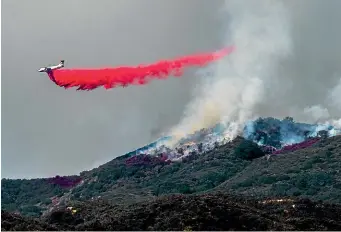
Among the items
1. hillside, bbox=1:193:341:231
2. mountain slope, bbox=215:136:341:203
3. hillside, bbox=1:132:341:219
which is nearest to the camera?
hillside, bbox=1:193:341:231

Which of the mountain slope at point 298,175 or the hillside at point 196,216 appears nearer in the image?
the hillside at point 196,216

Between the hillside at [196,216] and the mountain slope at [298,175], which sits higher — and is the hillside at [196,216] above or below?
below

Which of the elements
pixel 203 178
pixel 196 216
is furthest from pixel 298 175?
pixel 196 216

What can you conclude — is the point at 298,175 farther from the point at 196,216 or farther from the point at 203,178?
the point at 196,216

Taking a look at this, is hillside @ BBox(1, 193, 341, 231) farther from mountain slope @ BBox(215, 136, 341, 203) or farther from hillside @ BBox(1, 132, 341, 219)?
hillside @ BBox(1, 132, 341, 219)

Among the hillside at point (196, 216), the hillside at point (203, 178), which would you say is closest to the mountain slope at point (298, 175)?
the hillside at point (203, 178)

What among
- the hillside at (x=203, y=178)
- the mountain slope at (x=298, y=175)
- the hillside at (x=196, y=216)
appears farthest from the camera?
the hillside at (x=203, y=178)

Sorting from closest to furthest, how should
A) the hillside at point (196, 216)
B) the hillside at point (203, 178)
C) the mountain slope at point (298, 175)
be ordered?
1. the hillside at point (196, 216)
2. the mountain slope at point (298, 175)
3. the hillside at point (203, 178)

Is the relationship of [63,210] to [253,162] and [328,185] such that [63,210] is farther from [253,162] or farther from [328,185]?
[253,162]

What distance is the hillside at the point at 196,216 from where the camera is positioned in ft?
183

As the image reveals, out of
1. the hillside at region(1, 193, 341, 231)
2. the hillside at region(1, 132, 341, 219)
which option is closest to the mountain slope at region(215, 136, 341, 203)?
the hillside at region(1, 132, 341, 219)

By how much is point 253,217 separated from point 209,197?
6.27 meters

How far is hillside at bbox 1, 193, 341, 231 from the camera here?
55.9 m

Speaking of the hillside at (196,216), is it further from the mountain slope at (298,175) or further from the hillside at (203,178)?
the hillside at (203,178)
